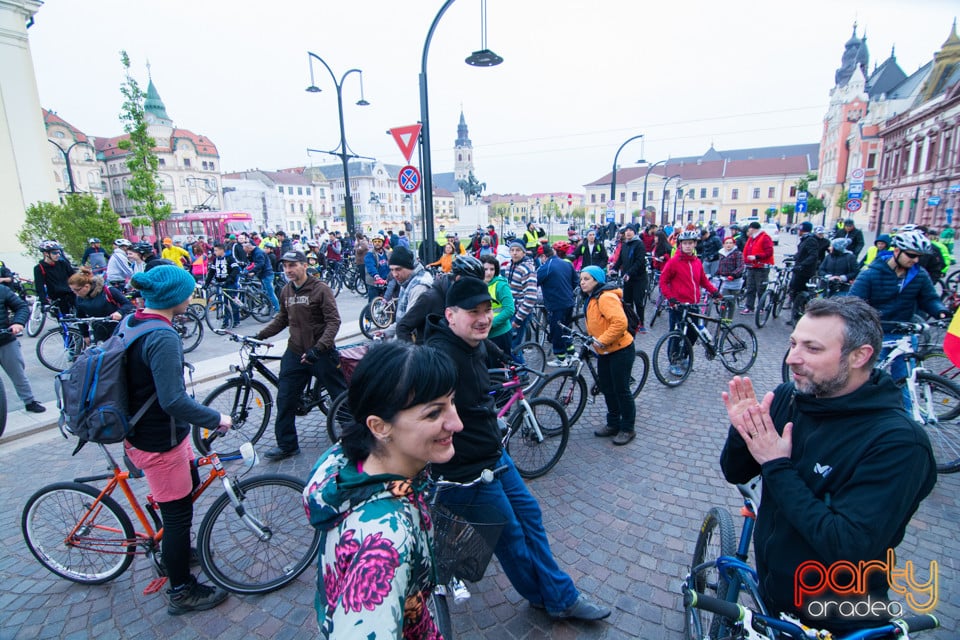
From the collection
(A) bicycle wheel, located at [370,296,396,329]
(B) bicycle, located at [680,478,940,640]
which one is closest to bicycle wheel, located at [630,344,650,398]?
(B) bicycle, located at [680,478,940,640]

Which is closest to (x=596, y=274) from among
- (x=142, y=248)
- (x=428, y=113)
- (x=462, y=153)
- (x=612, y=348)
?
(x=612, y=348)

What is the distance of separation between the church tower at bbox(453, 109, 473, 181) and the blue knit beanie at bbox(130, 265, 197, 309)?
108092 millimetres

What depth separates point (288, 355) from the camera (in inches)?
180

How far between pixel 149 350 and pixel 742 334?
743 centimetres

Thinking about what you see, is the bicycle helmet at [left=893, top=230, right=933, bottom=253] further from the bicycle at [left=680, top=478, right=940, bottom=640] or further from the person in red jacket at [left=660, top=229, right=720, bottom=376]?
the bicycle at [left=680, top=478, right=940, bottom=640]

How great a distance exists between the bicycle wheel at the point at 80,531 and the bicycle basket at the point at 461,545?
2.41 metres

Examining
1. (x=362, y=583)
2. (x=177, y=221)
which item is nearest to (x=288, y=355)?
(x=362, y=583)

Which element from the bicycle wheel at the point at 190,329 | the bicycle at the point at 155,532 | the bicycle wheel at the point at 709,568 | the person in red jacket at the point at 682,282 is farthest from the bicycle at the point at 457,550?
the bicycle wheel at the point at 190,329

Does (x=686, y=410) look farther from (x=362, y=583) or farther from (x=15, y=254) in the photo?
(x=15, y=254)

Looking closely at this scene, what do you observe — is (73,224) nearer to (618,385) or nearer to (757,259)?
(618,385)

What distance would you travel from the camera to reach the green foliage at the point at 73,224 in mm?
16156

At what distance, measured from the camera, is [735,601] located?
2.04m

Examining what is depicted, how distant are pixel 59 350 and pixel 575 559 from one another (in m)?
9.37

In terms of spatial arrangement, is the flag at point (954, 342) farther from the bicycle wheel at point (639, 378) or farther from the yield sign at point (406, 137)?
the yield sign at point (406, 137)
